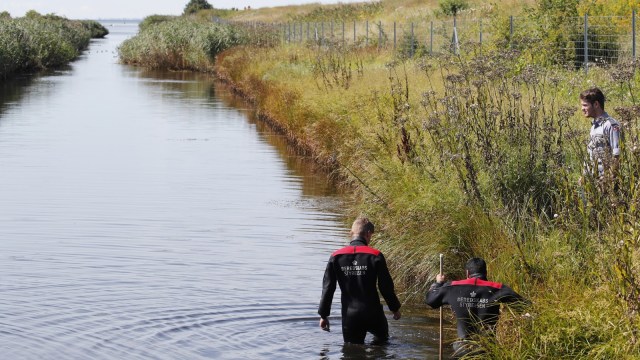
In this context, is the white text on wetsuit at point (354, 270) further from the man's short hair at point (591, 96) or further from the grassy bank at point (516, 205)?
the man's short hair at point (591, 96)

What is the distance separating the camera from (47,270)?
13.0 m

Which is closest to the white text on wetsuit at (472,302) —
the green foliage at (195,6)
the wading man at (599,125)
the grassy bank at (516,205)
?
the grassy bank at (516,205)

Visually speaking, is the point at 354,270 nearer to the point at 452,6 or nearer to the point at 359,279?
the point at 359,279

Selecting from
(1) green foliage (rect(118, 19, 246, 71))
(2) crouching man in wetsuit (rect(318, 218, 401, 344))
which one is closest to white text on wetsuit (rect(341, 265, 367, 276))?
(2) crouching man in wetsuit (rect(318, 218, 401, 344))

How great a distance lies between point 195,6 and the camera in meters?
150

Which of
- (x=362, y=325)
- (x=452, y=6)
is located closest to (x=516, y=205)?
(x=362, y=325)

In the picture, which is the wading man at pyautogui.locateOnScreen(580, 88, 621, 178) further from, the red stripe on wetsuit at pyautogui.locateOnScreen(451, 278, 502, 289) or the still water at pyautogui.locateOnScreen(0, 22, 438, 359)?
the still water at pyautogui.locateOnScreen(0, 22, 438, 359)

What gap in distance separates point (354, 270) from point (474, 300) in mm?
1023

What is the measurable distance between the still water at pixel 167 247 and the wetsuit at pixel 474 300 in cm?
95

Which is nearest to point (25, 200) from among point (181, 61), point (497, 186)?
point (497, 186)

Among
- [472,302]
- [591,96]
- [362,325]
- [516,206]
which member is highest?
[591,96]

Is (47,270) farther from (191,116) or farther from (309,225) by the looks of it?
(191,116)

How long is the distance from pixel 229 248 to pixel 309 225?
2.03 m

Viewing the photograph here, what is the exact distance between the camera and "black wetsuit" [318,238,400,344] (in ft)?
30.3
